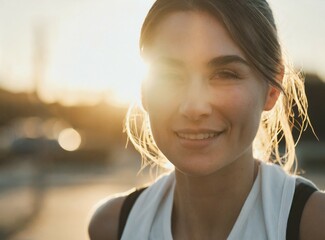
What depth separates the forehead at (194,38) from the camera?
8.02 ft

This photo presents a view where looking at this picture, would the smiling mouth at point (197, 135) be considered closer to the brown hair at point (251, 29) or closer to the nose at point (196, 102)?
the nose at point (196, 102)

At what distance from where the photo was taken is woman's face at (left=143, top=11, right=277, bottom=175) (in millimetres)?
2428

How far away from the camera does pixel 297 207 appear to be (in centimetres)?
242

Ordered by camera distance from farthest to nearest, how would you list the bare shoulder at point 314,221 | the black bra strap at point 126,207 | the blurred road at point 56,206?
the blurred road at point 56,206
the black bra strap at point 126,207
the bare shoulder at point 314,221

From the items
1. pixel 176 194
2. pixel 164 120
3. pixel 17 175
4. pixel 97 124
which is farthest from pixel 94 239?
pixel 97 124

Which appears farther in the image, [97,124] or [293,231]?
[97,124]

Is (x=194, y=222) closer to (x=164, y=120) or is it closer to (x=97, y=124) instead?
(x=164, y=120)

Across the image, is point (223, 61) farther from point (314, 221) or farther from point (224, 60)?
point (314, 221)

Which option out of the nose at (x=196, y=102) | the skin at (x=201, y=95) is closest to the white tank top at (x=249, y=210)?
the skin at (x=201, y=95)

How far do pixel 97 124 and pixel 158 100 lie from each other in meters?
46.4

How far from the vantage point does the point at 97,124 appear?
48.7 metres

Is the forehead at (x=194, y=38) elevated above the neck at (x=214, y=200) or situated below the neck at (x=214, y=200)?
above

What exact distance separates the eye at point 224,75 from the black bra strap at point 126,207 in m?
0.78

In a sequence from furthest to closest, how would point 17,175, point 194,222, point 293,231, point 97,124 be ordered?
point 97,124
point 17,175
point 194,222
point 293,231
